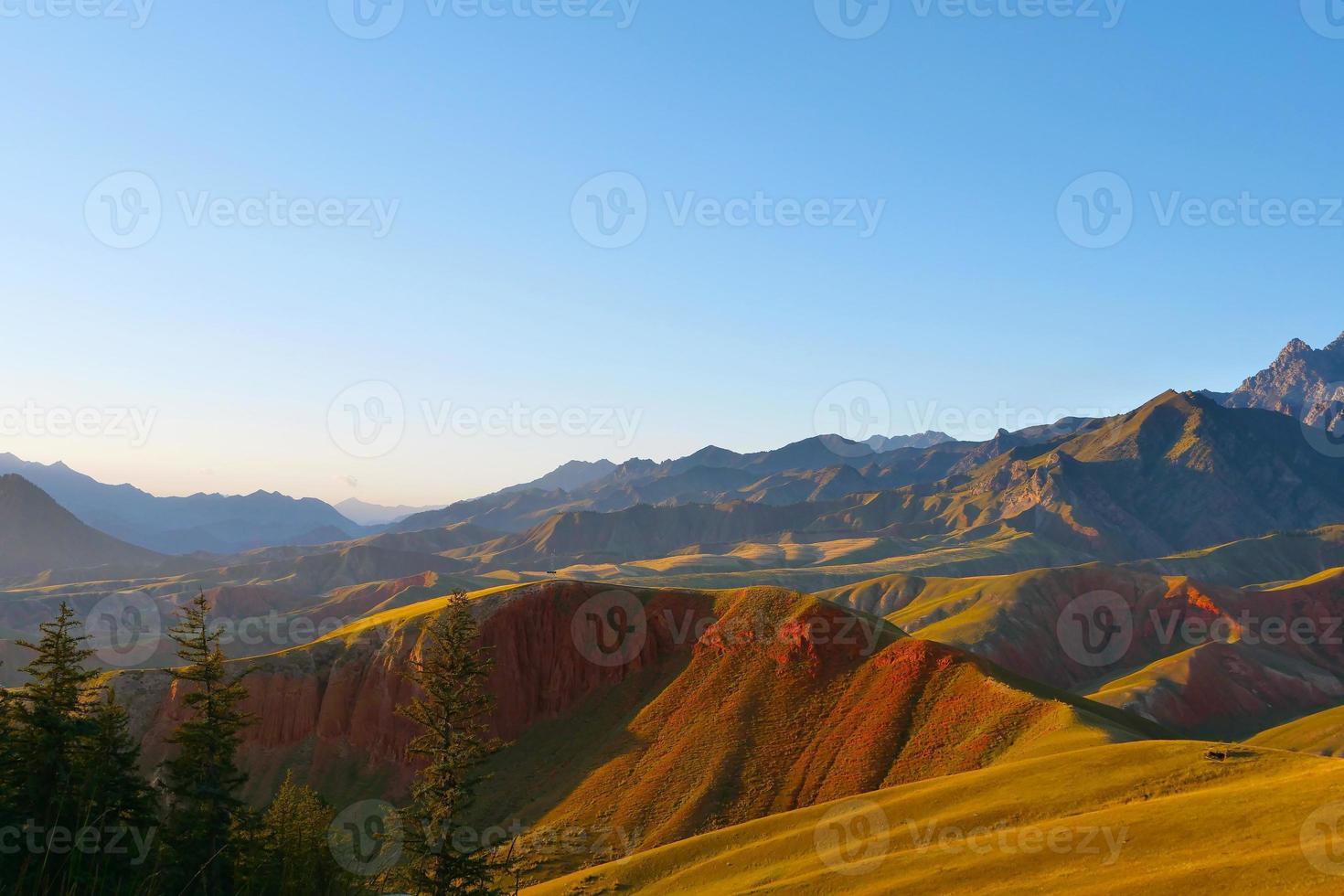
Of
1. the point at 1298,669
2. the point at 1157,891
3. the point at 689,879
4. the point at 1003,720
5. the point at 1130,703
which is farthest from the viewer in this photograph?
the point at 1298,669

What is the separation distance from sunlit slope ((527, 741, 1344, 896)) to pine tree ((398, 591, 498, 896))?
→ 17278 mm

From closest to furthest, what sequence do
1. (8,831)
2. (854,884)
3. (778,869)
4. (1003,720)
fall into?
1. (8,831)
2. (854,884)
3. (778,869)
4. (1003,720)

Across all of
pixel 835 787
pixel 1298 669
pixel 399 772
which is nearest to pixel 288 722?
pixel 399 772

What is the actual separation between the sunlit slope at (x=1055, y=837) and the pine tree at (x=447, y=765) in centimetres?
1728

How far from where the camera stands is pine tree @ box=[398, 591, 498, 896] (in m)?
40.3

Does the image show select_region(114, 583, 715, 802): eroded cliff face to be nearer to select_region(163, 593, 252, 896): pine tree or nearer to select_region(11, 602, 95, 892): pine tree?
select_region(163, 593, 252, 896): pine tree

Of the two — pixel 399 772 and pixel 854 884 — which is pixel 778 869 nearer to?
pixel 854 884

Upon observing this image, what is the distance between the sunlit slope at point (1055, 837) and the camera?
3416 centimetres

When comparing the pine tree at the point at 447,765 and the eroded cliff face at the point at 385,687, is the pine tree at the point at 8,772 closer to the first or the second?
the pine tree at the point at 447,765

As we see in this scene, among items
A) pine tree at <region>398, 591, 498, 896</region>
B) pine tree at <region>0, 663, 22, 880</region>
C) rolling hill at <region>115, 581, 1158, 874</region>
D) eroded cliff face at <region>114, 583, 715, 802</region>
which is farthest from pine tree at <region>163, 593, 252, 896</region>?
eroded cliff face at <region>114, 583, 715, 802</region>

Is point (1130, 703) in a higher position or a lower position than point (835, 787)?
lower

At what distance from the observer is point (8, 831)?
90.2ft

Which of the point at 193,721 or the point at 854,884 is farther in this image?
the point at 854,884

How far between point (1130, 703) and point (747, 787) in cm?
10653
